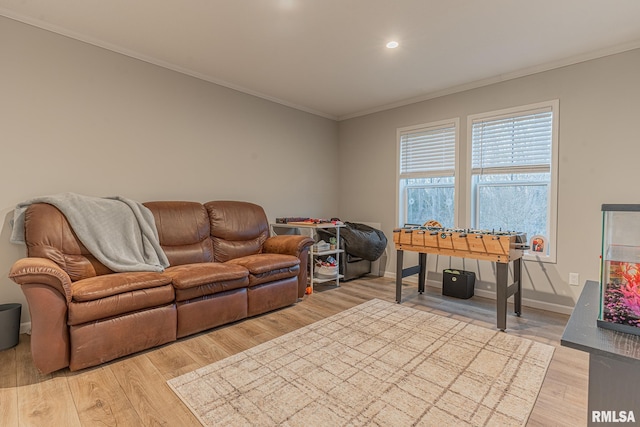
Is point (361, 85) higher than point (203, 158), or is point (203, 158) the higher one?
point (361, 85)

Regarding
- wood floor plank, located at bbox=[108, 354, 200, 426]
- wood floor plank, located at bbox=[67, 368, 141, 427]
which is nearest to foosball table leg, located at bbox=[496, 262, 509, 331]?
wood floor plank, located at bbox=[108, 354, 200, 426]

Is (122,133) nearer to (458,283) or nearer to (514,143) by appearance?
(458,283)

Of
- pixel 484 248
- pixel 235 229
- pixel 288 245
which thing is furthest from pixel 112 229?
pixel 484 248

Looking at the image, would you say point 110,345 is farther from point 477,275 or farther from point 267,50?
point 477,275

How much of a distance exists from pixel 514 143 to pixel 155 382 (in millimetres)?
4044

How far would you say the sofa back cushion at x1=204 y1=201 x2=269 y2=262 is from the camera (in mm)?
3475

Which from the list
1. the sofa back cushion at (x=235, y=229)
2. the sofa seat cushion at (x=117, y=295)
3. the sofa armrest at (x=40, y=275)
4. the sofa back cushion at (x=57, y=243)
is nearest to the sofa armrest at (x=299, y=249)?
the sofa back cushion at (x=235, y=229)

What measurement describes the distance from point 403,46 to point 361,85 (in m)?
1.03

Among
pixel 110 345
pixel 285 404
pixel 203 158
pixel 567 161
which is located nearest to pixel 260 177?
pixel 203 158

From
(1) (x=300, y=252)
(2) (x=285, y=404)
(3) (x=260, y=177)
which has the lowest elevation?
(2) (x=285, y=404)

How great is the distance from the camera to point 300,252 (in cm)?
351

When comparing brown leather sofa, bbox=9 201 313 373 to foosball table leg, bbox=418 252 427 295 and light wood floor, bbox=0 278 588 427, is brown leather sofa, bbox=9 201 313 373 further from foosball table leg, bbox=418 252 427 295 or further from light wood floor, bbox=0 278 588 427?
foosball table leg, bbox=418 252 427 295

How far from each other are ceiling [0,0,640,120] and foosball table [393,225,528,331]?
69.8 inches
